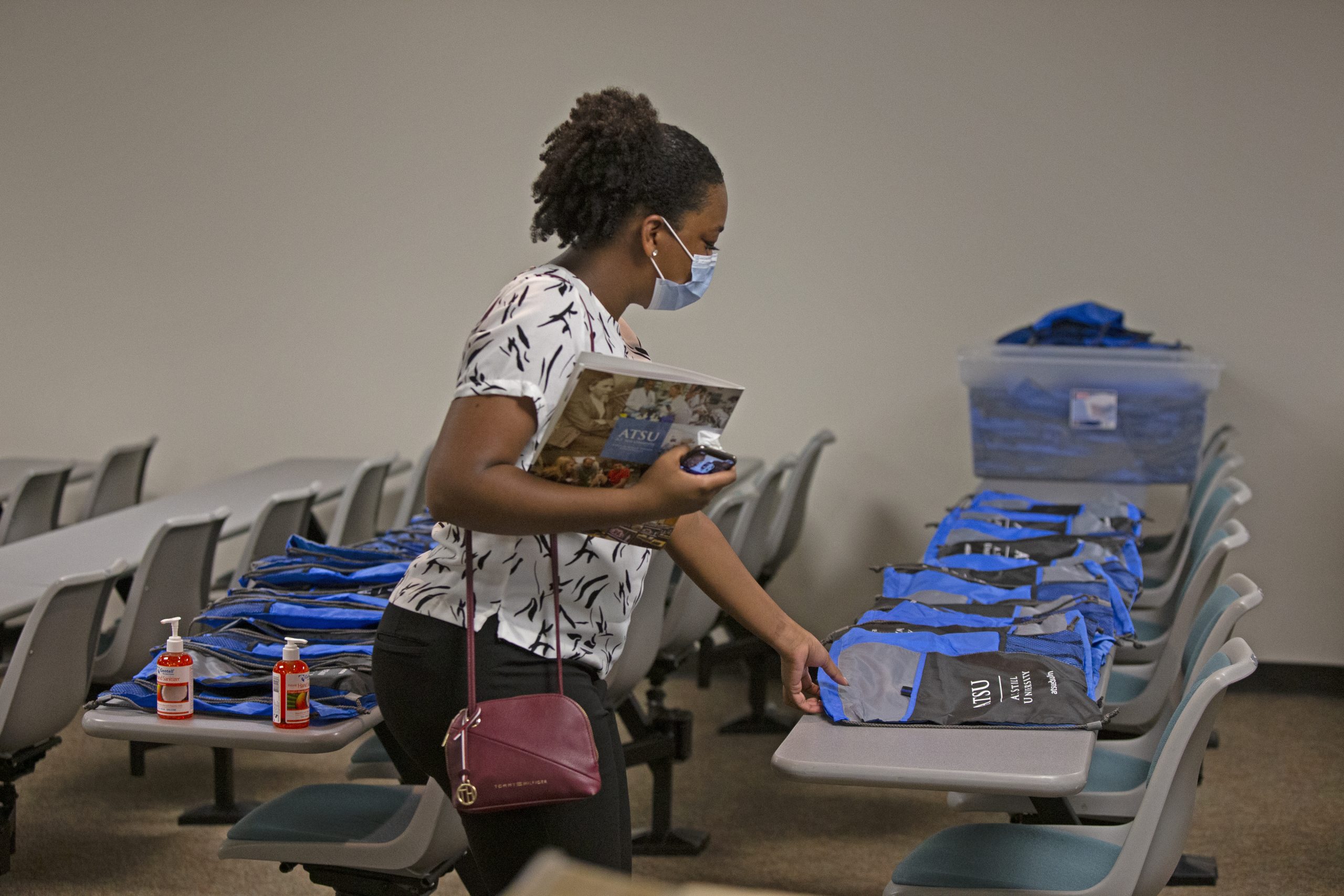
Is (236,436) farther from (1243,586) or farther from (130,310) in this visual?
(1243,586)

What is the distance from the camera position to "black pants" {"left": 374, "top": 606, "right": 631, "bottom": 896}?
1.49 metres

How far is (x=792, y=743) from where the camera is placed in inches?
72.7

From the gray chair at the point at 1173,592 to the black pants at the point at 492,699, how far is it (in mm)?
2133

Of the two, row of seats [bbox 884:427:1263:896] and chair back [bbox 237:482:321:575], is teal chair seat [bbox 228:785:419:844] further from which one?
chair back [bbox 237:482:321:575]

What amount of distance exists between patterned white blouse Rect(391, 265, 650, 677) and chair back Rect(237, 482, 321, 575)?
7.00ft

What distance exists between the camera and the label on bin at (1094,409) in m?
4.09

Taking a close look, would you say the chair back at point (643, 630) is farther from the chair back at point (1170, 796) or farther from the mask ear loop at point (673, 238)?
the mask ear loop at point (673, 238)

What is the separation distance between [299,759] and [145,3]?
3228mm

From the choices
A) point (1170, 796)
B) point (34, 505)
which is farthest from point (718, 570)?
point (34, 505)

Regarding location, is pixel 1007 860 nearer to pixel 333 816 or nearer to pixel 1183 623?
pixel 1183 623

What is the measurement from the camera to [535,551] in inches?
59.6

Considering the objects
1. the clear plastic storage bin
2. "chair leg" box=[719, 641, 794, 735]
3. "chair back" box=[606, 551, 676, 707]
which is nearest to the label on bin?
the clear plastic storage bin

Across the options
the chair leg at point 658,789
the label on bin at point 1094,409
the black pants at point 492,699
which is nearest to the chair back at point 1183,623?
the label on bin at point 1094,409

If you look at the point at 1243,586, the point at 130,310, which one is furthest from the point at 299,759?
the point at 1243,586
